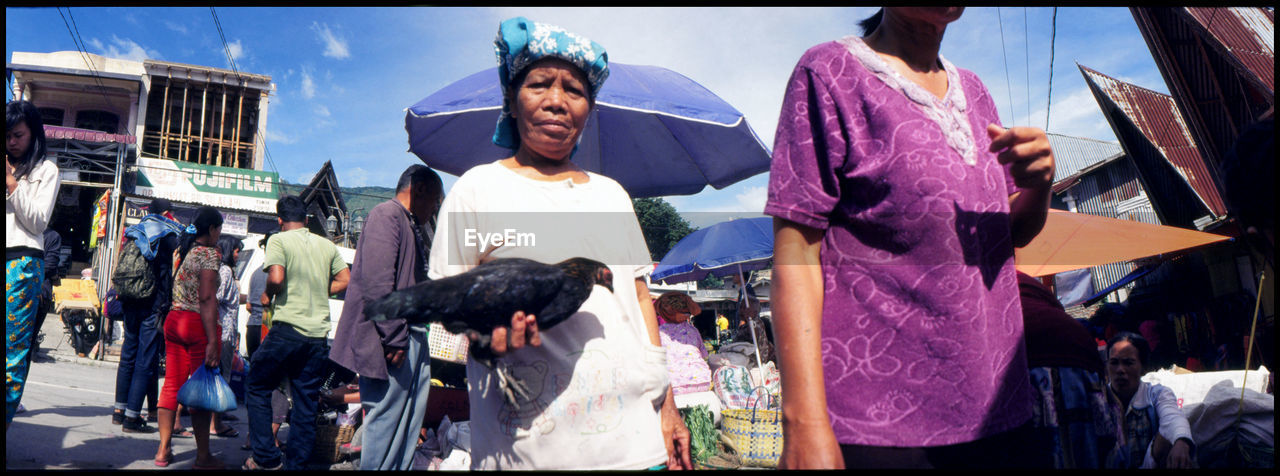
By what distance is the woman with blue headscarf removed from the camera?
1.58 metres

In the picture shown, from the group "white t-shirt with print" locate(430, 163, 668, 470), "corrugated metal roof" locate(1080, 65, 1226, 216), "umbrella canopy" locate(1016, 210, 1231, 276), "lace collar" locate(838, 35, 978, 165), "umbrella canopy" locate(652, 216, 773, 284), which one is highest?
"corrugated metal roof" locate(1080, 65, 1226, 216)

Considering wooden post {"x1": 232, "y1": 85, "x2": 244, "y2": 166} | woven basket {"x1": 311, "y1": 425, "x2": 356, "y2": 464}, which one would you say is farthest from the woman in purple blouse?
wooden post {"x1": 232, "y1": 85, "x2": 244, "y2": 166}

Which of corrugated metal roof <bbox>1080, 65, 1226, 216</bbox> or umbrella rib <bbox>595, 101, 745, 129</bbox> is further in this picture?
corrugated metal roof <bbox>1080, 65, 1226, 216</bbox>

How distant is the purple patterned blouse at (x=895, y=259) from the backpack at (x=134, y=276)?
5.69m

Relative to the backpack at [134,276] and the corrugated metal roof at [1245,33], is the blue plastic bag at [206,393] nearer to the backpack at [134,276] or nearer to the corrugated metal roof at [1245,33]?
the backpack at [134,276]

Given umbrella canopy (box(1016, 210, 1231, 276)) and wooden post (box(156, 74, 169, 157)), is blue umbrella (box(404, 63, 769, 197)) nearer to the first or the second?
umbrella canopy (box(1016, 210, 1231, 276))

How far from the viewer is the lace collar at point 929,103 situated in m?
1.23

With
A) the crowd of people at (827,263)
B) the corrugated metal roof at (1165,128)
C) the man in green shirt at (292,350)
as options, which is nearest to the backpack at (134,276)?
the man in green shirt at (292,350)

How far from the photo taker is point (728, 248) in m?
8.84

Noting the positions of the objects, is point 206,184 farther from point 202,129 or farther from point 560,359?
point 560,359

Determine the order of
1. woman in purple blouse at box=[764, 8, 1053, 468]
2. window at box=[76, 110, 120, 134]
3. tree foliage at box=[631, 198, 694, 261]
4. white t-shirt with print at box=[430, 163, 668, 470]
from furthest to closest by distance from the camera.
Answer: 1. tree foliage at box=[631, 198, 694, 261]
2. window at box=[76, 110, 120, 134]
3. white t-shirt with print at box=[430, 163, 668, 470]
4. woman in purple blouse at box=[764, 8, 1053, 468]

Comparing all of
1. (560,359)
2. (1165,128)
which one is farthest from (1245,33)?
(560,359)

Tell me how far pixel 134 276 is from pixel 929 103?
5.93 m

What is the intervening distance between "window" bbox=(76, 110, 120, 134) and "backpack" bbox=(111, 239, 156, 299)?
19.2 m
